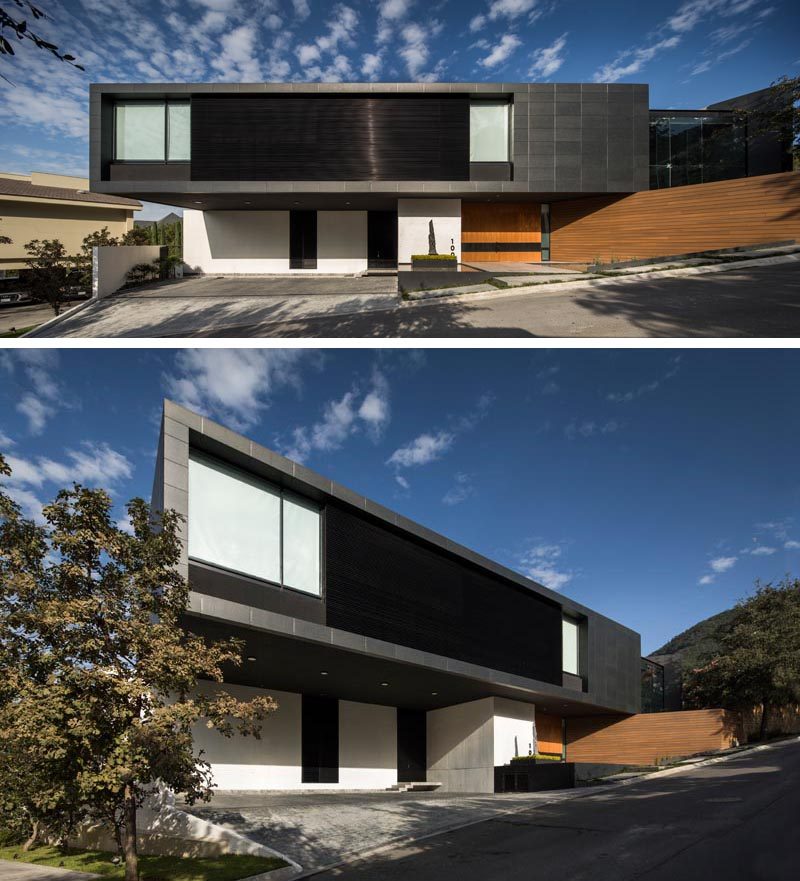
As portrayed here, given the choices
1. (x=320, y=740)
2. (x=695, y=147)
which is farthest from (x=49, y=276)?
(x=695, y=147)

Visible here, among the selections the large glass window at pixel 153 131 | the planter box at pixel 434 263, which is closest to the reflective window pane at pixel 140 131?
the large glass window at pixel 153 131

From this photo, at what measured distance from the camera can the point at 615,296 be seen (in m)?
15.0

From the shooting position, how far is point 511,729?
86.5 ft

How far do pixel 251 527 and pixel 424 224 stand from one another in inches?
687

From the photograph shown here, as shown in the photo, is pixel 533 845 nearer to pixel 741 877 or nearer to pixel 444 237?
pixel 741 877

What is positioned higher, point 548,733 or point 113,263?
point 113,263

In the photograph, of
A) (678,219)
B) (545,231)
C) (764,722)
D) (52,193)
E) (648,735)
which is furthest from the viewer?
(648,735)

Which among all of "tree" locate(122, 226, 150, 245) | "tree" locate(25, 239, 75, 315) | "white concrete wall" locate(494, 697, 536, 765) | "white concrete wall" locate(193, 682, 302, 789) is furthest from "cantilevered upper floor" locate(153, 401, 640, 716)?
"tree" locate(122, 226, 150, 245)

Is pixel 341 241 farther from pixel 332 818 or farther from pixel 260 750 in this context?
pixel 332 818

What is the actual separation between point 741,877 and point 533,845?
3826mm

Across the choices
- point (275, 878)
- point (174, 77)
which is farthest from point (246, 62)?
point (275, 878)

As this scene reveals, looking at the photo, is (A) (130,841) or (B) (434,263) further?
(B) (434,263)

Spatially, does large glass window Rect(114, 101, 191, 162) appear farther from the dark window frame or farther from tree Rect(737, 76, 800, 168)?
tree Rect(737, 76, 800, 168)

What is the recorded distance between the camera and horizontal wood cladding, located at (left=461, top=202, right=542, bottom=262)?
29.7 metres
